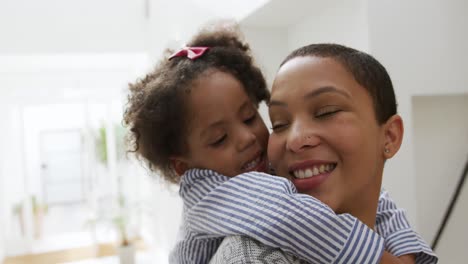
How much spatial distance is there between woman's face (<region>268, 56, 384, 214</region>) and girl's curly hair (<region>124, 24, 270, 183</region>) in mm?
254

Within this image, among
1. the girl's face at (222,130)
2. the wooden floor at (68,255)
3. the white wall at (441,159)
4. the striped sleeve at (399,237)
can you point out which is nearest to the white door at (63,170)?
the wooden floor at (68,255)

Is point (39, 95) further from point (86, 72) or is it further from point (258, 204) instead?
point (258, 204)

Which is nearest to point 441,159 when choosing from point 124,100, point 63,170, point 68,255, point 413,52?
point 413,52

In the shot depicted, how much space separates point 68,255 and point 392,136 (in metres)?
4.98

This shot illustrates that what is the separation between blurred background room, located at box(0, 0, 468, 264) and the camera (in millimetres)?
1363

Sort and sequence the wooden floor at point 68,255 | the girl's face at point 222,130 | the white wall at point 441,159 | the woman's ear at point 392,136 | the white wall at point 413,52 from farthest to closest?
Result: the wooden floor at point 68,255, the white wall at point 441,159, the white wall at point 413,52, the girl's face at point 222,130, the woman's ear at point 392,136

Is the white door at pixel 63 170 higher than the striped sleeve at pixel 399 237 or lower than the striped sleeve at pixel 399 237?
lower

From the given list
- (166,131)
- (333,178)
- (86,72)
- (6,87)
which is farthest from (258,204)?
(6,87)

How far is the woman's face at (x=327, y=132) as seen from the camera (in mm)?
631

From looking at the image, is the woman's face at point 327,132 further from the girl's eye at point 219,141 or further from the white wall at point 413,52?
the white wall at point 413,52

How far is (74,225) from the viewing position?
621 cm

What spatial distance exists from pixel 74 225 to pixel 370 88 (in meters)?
6.44

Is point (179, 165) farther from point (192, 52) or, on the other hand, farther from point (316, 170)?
point (316, 170)

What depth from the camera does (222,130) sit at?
837 mm
